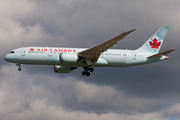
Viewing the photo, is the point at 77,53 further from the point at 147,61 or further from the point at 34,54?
the point at 147,61

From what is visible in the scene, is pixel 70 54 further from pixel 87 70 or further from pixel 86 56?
pixel 87 70

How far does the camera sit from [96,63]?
194 feet

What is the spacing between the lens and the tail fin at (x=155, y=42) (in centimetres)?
6406

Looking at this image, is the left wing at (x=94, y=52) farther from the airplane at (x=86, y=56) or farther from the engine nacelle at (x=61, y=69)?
the engine nacelle at (x=61, y=69)

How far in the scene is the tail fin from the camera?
64062 millimetres

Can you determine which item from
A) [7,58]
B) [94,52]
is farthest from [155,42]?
[7,58]

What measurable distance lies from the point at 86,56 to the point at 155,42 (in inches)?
575

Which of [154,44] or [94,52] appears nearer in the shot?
[94,52]

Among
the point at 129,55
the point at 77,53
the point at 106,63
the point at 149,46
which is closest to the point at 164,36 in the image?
the point at 149,46

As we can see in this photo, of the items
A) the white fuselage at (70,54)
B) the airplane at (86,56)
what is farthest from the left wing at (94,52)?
the white fuselage at (70,54)

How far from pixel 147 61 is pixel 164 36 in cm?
730

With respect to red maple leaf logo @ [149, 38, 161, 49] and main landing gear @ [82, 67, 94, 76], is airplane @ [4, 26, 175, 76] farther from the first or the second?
red maple leaf logo @ [149, 38, 161, 49]

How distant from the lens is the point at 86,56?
58.1m

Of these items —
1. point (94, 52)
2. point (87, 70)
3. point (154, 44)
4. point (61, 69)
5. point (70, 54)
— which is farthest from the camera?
point (154, 44)
